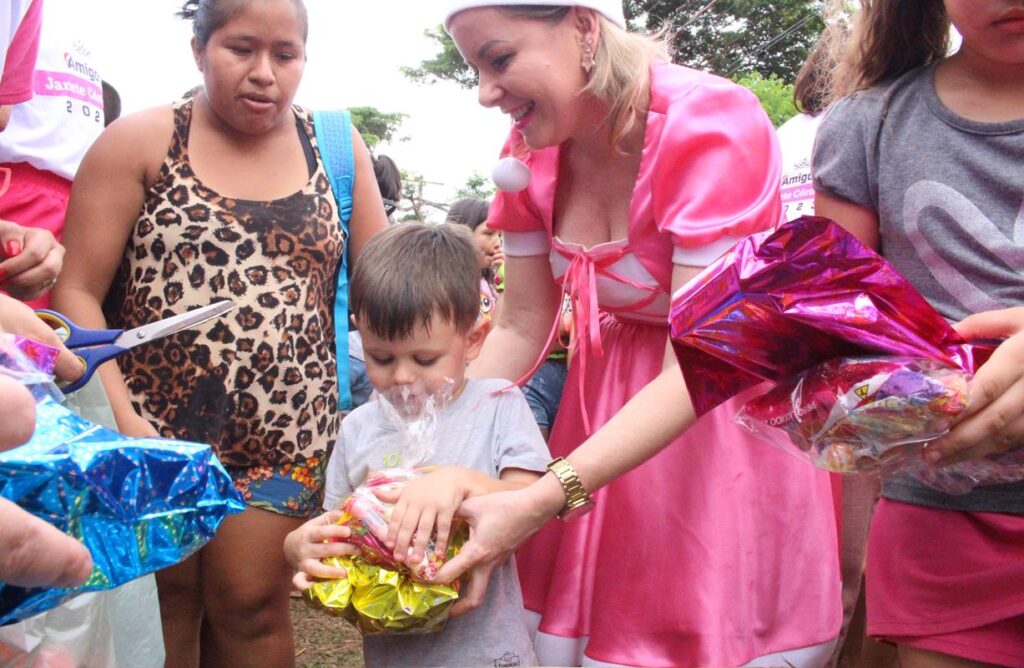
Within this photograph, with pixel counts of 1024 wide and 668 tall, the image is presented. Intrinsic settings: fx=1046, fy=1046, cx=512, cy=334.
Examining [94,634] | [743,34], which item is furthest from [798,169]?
[743,34]

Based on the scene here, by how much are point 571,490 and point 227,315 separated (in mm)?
1081

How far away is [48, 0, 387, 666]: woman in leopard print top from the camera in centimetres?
243

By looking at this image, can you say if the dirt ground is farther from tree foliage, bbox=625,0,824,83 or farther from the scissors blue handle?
tree foliage, bbox=625,0,824,83

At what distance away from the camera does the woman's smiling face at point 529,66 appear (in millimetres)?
1896

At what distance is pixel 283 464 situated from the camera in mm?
2496

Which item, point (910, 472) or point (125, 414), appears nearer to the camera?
point (910, 472)

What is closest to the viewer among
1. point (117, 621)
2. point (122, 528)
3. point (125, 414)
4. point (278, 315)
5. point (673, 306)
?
point (122, 528)

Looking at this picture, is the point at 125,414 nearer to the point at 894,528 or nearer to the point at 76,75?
the point at 76,75

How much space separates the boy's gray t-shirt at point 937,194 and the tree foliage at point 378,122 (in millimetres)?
23709

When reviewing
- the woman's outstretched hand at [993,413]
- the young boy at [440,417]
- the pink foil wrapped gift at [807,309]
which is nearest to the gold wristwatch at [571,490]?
the young boy at [440,417]

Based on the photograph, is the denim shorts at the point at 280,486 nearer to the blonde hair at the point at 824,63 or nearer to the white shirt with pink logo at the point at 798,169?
the blonde hair at the point at 824,63

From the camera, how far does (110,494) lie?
46.3 inches

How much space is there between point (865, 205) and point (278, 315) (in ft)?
4.47

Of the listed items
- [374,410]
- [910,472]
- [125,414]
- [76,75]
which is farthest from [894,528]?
[76,75]
